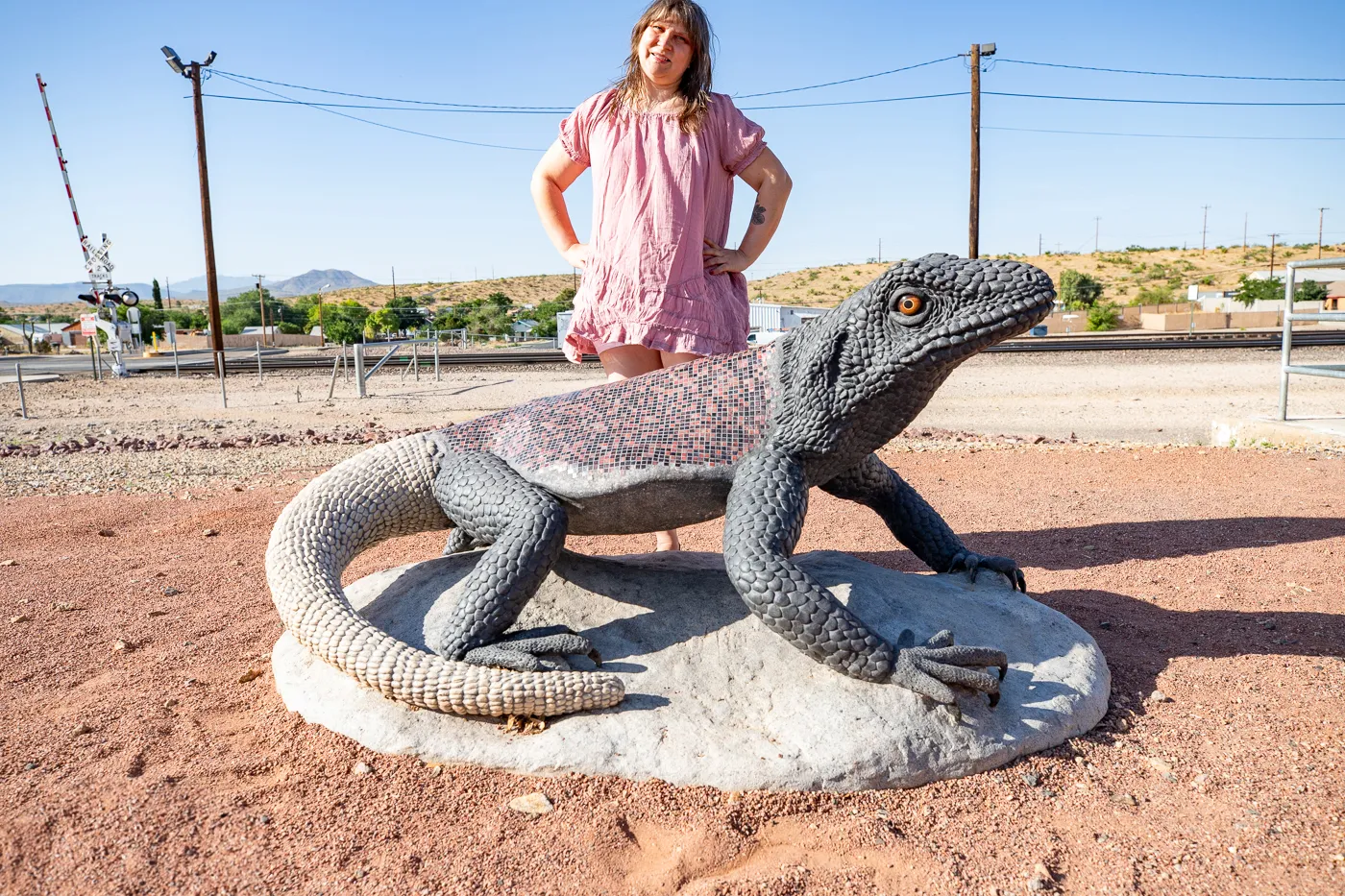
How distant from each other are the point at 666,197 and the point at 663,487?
1236 mm

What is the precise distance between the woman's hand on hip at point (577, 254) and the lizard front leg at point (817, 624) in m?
1.53

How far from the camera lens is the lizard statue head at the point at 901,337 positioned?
284 centimetres

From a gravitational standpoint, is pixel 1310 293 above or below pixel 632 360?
above

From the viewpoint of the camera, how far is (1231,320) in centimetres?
4362

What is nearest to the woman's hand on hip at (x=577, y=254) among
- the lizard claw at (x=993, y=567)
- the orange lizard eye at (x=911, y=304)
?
the orange lizard eye at (x=911, y=304)

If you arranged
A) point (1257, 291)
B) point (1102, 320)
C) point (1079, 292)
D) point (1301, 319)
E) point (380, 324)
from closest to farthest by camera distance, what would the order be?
point (1301, 319) → point (1102, 320) → point (380, 324) → point (1257, 291) → point (1079, 292)

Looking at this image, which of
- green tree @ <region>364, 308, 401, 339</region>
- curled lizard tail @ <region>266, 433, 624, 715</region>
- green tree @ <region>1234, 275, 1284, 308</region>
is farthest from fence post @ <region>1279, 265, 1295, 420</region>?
green tree @ <region>1234, 275, 1284, 308</region>

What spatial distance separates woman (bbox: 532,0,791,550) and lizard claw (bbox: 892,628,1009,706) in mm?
1518

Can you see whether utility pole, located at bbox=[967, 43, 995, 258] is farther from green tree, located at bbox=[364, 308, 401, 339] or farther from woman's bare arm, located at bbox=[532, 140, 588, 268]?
green tree, located at bbox=[364, 308, 401, 339]

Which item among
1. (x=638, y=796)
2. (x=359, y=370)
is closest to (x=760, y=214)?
(x=638, y=796)

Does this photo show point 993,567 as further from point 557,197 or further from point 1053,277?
point 1053,277

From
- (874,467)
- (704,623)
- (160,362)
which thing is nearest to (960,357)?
(874,467)

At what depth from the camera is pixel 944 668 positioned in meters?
2.79

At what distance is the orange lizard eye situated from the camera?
2943mm
